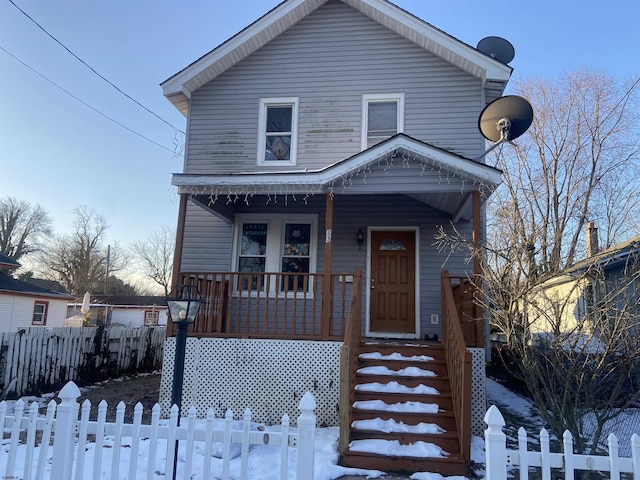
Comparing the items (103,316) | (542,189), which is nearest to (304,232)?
(542,189)

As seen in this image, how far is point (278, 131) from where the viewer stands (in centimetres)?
968

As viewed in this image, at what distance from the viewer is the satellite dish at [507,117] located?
7613mm

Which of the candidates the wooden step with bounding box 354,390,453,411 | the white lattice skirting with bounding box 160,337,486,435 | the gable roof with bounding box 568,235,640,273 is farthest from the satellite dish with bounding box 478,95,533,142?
the white lattice skirting with bounding box 160,337,486,435

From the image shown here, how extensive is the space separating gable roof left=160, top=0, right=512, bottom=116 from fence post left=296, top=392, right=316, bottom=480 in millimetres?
7862

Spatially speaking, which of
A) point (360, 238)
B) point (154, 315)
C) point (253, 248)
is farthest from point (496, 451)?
point (154, 315)

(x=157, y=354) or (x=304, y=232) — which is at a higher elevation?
(x=304, y=232)

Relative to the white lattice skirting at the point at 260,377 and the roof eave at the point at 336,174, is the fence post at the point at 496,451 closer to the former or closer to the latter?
the white lattice skirting at the point at 260,377

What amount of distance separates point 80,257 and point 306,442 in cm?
4179

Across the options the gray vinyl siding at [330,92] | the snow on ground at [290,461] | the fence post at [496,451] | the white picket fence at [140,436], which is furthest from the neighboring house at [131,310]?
the fence post at [496,451]

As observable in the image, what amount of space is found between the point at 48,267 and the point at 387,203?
39575 millimetres

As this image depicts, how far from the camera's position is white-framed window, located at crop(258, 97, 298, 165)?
9492 mm

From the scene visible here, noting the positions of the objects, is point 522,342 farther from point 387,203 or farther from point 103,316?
point 103,316

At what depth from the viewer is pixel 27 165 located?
1273cm

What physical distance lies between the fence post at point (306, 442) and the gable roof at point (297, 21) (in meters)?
7.86
